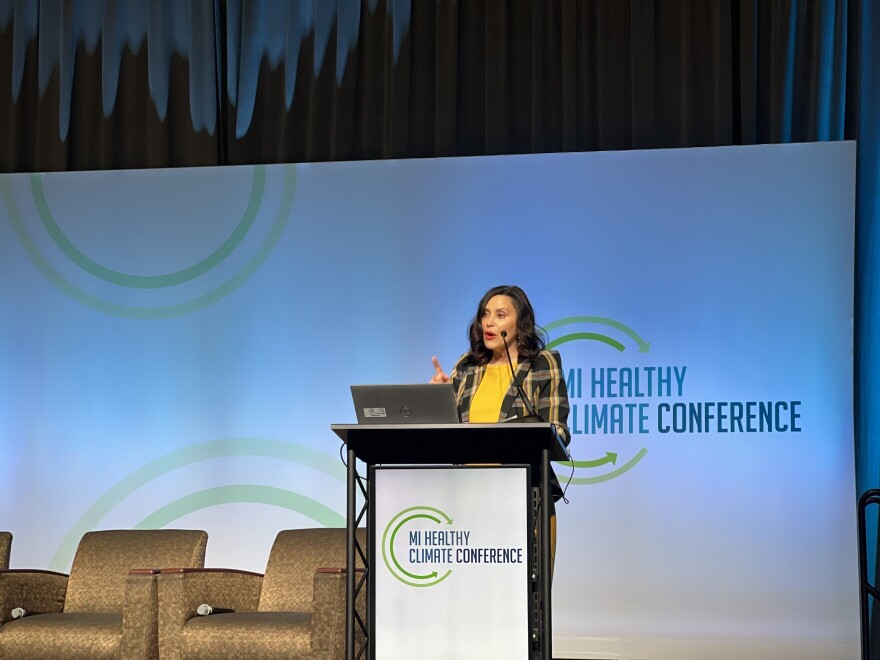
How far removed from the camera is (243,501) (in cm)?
611

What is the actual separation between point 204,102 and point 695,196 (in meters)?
2.89

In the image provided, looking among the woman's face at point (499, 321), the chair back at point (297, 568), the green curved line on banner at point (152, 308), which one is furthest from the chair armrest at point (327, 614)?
the green curved line on banner at point (152, 308)

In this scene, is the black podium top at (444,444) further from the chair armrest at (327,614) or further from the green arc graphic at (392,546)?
the chair armrest at (327,614)

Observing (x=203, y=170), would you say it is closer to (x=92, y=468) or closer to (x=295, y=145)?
(x=295, y=145)

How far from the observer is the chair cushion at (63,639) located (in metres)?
4.46

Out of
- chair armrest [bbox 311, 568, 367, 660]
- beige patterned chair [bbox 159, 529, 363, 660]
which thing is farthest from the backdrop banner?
chair armrest [bbox 311, 568, 367, 660]

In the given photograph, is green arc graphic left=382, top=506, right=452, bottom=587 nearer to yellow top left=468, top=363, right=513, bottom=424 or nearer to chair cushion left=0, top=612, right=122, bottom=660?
yellow top left=468, top=363, right=513, bottom=424

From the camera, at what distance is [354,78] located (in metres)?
6.58

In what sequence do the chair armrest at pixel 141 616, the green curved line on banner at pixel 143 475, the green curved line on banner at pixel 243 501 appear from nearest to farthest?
the chair armrest at pixel 141 616 < the green curved line on banner at pixel 243 501 < the green curved line on banner at pixel 143 475

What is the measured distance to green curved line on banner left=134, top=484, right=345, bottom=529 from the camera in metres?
6.04

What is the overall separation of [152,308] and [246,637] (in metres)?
2.48

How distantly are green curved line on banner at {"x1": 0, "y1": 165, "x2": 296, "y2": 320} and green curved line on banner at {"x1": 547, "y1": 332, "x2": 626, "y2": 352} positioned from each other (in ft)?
5.21

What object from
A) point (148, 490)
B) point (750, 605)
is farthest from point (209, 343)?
point (750, 605)

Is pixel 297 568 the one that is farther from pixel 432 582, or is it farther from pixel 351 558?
pixel 432 582
